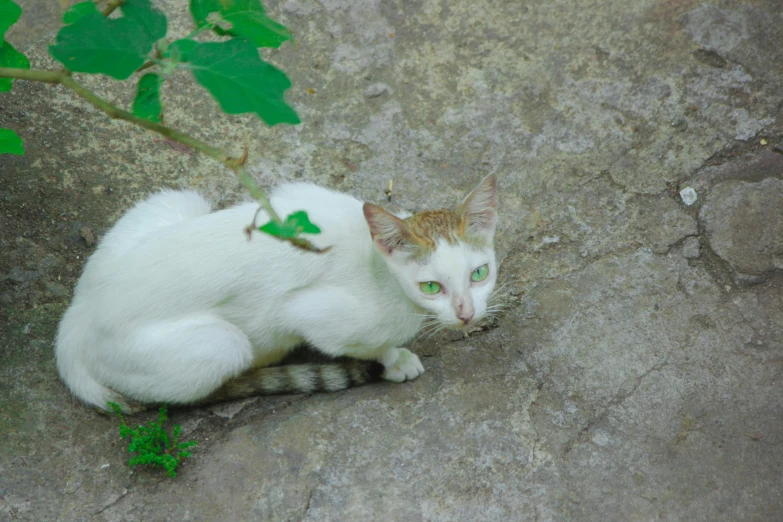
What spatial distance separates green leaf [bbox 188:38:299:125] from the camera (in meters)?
1.70

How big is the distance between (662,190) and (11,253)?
9.83 ft

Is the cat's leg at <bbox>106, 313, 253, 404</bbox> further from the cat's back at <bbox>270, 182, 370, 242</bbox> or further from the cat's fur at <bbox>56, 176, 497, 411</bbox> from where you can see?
the cat's back at <bbox>270, 182, 370, 242</bbox>

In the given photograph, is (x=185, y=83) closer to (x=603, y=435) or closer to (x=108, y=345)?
(x=108, y=345)

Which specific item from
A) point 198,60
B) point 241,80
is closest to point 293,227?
point 241,80

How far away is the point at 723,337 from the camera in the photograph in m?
3.00

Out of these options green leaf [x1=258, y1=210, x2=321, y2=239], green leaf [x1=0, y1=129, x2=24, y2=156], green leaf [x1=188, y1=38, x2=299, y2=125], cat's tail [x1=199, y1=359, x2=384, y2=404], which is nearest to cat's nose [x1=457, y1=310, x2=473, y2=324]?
cat's tail [x1=199, y1=359, x2=384, y2=404]

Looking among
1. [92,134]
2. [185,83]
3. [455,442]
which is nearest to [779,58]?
[455,442]

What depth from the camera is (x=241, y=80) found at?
5.71 feet

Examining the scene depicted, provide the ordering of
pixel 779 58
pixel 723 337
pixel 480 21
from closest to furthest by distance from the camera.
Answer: pixel 723 337
pixel 779 58
pixel 480 21

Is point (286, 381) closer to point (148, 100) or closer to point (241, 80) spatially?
point (148, 100)

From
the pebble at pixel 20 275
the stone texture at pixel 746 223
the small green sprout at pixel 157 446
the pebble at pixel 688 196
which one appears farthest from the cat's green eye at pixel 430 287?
the pebble at pixel 20 275

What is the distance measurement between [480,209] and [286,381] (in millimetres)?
1001

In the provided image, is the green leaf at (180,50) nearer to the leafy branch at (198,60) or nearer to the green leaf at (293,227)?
the leafy branch at (198,60)

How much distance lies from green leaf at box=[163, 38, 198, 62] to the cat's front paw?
4.84ft
